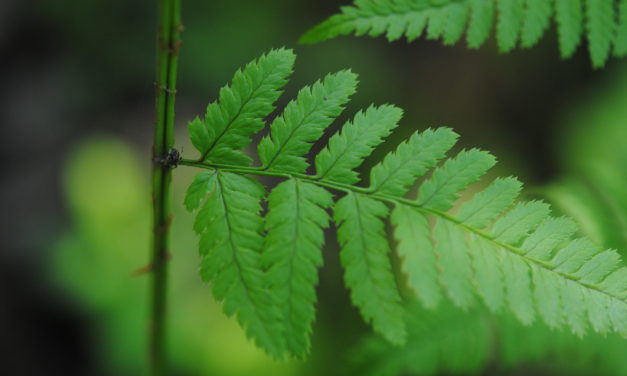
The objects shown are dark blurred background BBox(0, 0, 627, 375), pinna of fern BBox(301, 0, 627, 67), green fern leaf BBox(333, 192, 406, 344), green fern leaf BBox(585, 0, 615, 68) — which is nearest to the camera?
green fern leaf BBox(333, 192, 406, 344)

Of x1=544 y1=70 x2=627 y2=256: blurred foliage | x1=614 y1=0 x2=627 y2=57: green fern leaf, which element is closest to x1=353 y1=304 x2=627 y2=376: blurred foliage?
x1=544 y1=70 x2=627 y2=256: blurred foliage

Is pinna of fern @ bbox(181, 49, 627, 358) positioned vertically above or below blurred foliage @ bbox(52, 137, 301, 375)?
below

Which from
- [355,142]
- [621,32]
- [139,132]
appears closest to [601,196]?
[621,32]

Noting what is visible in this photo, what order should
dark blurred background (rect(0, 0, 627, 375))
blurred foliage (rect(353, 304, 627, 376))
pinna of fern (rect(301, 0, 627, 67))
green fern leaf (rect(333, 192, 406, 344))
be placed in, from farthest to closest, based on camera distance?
dark blurred background (rect(0, 0, 627, 375)) → blurred foliage (rect(353, 304, 627, 376)) → pinna of fern (rect(301, 0, 627, 67)) → green fern leaf (rect(333, 192, 406, 344))

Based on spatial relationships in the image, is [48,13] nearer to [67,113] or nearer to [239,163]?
[67,113]

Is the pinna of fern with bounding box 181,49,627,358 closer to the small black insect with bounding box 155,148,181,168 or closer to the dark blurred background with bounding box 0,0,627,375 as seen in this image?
the small black insect with bounding box 155,148,181,168

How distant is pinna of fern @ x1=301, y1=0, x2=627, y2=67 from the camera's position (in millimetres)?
1439

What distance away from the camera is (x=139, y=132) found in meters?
4.82

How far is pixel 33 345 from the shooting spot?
3879 mm

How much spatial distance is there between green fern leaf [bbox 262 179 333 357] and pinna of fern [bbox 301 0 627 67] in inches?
18.6

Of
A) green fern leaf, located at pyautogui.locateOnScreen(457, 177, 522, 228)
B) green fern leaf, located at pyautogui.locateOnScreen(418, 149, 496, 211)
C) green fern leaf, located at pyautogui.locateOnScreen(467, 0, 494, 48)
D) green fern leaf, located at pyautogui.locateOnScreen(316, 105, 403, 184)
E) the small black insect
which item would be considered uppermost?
green fern leaf, located at pyautogui.locateOnScreen(467, 0, 494, 48)

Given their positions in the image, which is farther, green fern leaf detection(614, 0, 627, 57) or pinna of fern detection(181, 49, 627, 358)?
green fern leaf detection(614, 0, 627, 57)

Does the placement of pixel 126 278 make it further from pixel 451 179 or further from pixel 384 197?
pixel 451 179

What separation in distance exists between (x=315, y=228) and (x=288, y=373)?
7.16 feet
